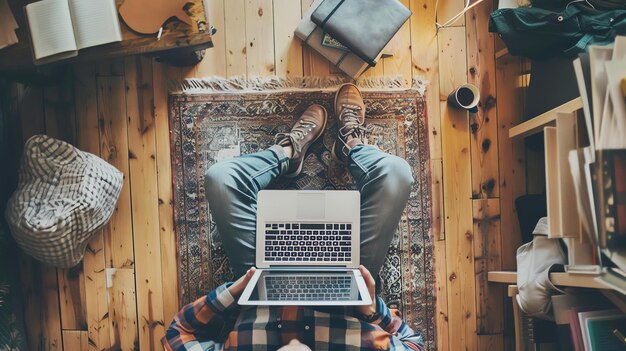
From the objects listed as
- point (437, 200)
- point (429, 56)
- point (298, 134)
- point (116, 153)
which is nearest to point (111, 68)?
point (116, 153)

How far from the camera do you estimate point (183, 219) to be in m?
1.71

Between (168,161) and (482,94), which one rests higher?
(482,94)

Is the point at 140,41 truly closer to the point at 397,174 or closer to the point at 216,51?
the point at 216,51

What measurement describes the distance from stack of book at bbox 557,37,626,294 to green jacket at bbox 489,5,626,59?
0.36 m

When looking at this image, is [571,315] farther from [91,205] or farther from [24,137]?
[24,137]

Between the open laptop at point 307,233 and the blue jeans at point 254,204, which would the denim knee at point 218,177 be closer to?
the blue jeans at point 254,204

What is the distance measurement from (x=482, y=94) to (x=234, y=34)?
0.97m

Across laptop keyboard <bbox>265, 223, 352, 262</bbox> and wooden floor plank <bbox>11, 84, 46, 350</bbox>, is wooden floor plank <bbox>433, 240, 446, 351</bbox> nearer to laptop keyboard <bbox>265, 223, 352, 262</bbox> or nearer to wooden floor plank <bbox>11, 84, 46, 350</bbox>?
laptop keyboard <bbox>265, 223, 352, 262</bbox>

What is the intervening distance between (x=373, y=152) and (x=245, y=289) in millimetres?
638

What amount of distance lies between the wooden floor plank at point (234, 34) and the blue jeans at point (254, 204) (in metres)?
0.40

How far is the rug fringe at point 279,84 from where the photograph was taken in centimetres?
171

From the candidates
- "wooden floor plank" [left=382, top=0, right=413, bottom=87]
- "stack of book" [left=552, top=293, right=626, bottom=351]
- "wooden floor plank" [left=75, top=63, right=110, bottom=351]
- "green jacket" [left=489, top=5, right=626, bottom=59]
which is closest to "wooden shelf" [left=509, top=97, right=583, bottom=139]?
"green jacket" [left=489, top=5, right=626, bottom=59]

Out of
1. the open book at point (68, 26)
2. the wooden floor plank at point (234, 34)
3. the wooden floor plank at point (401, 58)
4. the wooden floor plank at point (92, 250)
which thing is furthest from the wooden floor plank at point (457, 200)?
the wooden floor plank at point (92, 250)

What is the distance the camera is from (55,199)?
146cm
